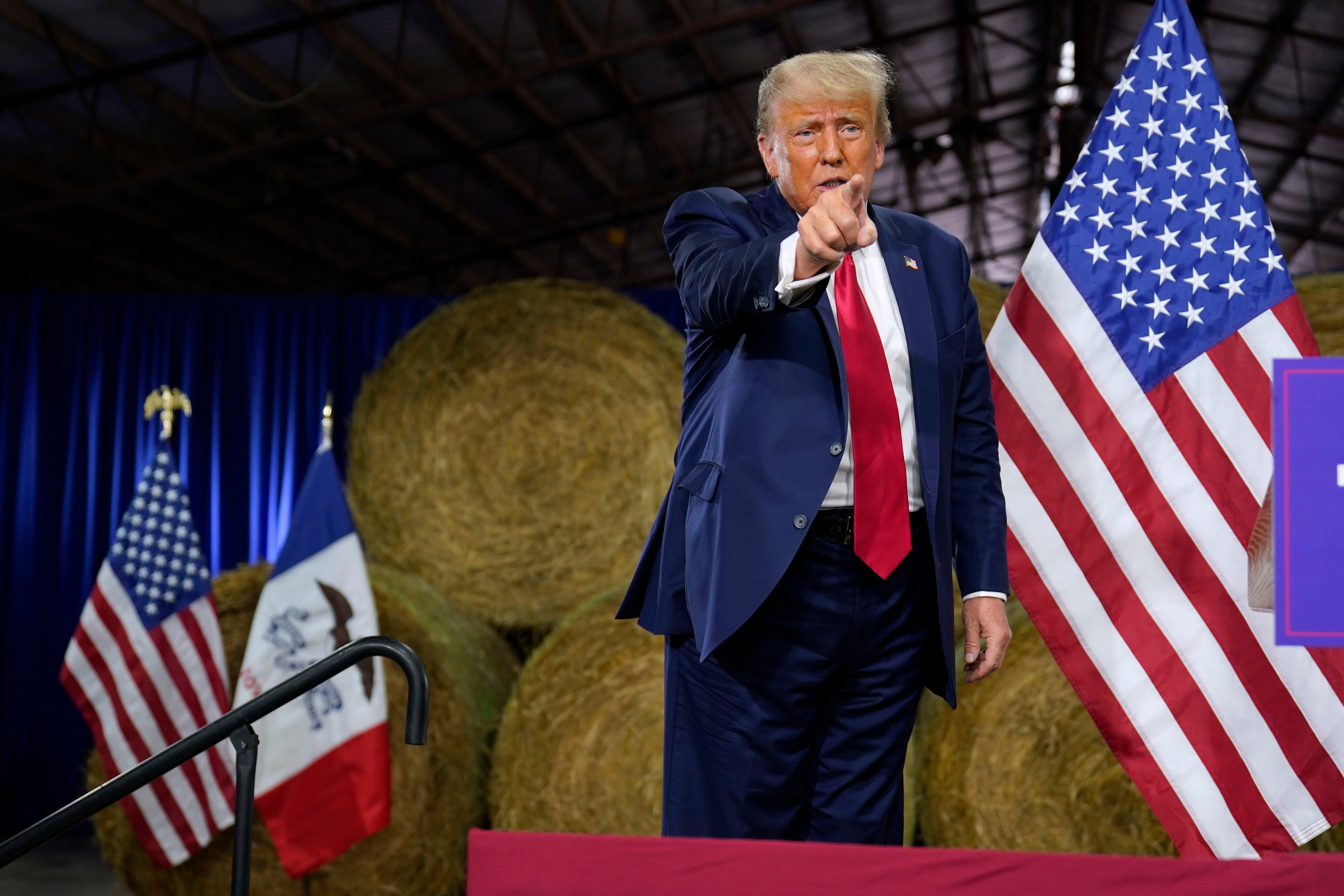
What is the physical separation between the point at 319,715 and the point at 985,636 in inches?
95.1

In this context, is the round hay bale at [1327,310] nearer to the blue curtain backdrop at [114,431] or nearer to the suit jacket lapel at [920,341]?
the blue curtain backdrop at [114,431]

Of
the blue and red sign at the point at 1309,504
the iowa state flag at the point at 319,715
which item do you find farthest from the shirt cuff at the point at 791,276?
the iowa state flag at the point at 319,715

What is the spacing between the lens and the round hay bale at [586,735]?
3.82m

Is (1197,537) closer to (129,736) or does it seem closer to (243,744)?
(243,744)

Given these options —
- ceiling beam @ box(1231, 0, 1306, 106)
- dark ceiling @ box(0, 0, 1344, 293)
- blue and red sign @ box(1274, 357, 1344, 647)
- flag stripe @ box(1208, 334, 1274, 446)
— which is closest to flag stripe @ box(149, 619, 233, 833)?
flag stripe @ box(1208, 334, 1274, 446)

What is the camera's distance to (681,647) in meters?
1.81

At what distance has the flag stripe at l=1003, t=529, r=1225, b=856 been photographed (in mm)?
2277

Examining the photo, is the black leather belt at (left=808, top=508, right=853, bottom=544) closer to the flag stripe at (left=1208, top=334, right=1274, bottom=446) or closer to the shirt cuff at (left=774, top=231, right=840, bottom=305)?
the shirt cuff at (left=774, top=231, right=840, bottom=305)

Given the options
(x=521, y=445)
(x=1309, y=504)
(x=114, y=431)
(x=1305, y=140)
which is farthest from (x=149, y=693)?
(x=1305, y=140)

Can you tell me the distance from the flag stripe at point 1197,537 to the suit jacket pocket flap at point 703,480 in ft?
3.26

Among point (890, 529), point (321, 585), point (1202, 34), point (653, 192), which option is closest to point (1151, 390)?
point (890, 529)

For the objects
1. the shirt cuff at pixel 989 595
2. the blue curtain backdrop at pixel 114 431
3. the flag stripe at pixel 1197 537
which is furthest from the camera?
the blue curtain backdrop at pixel 114 431

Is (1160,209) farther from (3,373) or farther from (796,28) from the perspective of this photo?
(796,28)

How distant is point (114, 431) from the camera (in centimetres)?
585
